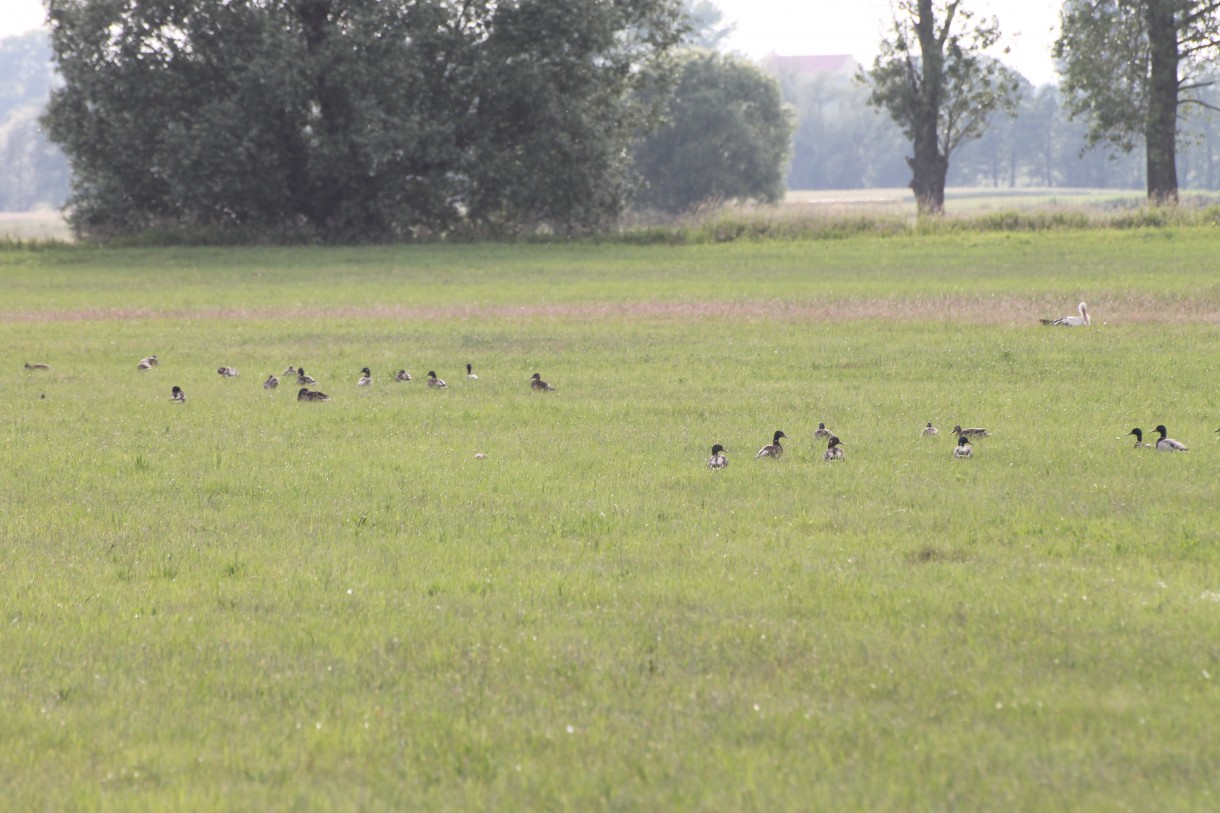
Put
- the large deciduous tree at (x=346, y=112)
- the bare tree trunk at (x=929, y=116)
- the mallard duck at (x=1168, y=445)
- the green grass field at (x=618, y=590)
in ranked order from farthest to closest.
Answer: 1. the bare tree trunk at (x=929, y=116)
2. the large deciduous tree at (x=346, y=112)
3. the mallard duck at (x=1168, y=445)
4. the green grass field at (x=618, y=590)

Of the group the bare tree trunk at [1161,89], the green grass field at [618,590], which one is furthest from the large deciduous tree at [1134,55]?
the green grass field at [618,590]

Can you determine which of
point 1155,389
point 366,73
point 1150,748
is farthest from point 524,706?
point 366,73

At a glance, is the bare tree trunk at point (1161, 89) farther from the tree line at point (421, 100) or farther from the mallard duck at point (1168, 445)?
the mallard duck at point (1168, 445)

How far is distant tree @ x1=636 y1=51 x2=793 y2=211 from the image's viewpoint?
327ft

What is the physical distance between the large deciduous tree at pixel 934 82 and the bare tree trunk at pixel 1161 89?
21.4 ft

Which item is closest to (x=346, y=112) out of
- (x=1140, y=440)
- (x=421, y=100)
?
(x=421, y=100)

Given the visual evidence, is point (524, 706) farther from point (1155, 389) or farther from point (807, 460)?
point (1155, 389)

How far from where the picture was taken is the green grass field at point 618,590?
20.4 ft

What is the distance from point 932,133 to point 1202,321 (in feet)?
141

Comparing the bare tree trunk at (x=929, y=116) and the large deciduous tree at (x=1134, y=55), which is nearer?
the large deciduous tree at (x=1134, y=55)

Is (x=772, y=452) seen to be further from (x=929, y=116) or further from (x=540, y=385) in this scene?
(x=929, y=116)

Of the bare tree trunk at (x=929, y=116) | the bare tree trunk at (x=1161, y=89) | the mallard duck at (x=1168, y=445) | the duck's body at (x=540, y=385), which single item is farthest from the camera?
the bare tree trunk at (x=929, y=116)

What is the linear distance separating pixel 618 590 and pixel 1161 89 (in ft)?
186

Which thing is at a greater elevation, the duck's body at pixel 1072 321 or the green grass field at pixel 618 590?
the duck's body at pixel 1072 321
